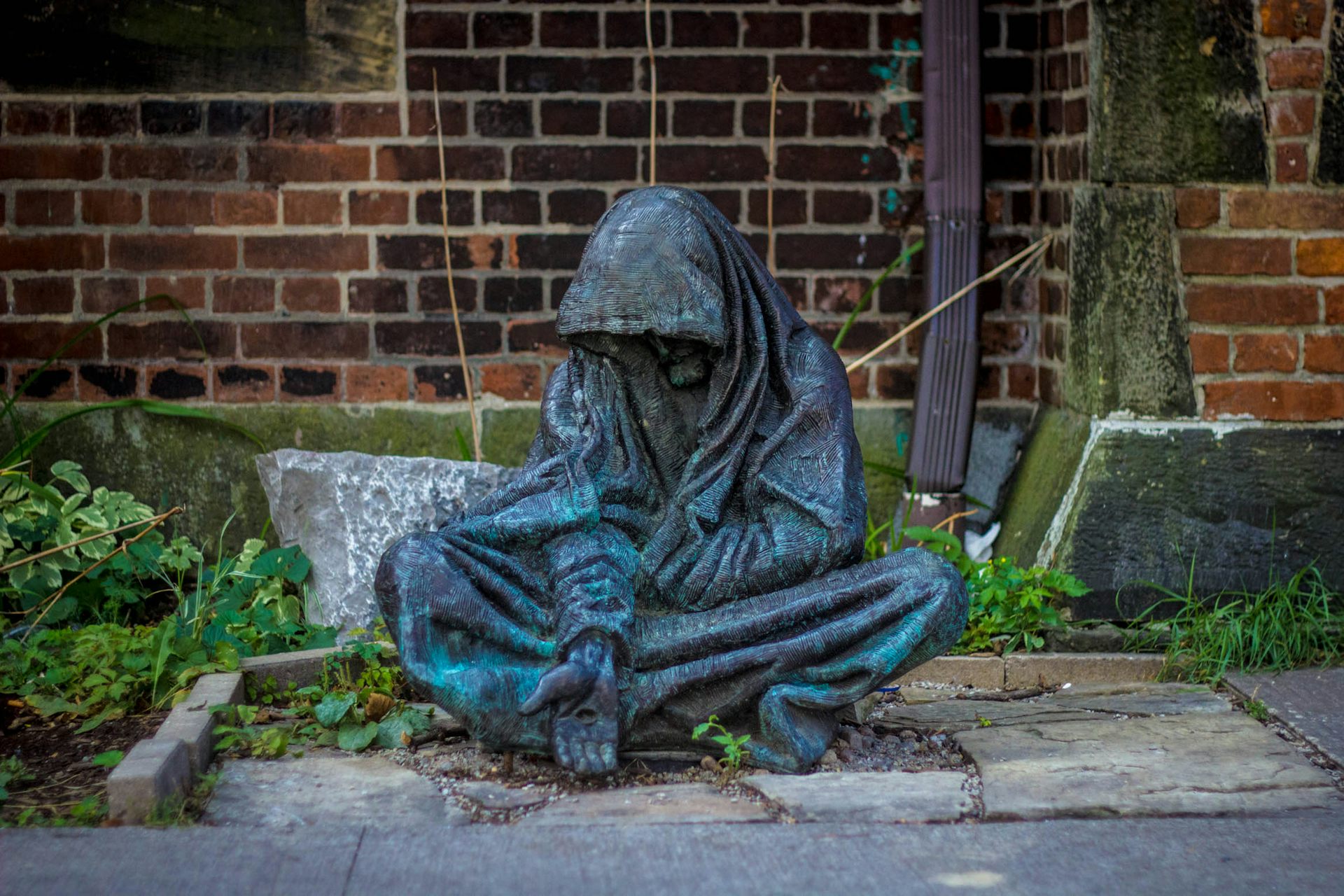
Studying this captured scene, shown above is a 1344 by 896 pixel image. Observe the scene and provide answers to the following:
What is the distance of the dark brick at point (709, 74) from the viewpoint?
512 cm

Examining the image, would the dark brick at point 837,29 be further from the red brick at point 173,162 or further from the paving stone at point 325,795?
the paving stone at point 325,795

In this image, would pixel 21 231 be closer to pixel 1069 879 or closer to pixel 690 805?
pixel 690 805

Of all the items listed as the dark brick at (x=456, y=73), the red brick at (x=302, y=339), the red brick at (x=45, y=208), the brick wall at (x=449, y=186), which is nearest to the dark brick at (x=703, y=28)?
the brick wall at (x=449, y=186)

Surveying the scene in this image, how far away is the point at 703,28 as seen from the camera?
511 cm

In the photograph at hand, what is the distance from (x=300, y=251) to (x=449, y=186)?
582 millimetres

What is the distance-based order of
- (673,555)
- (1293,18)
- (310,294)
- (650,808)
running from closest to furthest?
(650,808) → (673,555) → (1293,18) → (310,294)

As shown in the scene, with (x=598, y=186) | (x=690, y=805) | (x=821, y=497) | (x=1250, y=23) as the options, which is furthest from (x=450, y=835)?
(x=1250, y=23)

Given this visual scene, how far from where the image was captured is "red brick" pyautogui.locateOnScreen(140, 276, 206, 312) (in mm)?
5172

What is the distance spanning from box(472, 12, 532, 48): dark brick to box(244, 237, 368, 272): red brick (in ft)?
2.73

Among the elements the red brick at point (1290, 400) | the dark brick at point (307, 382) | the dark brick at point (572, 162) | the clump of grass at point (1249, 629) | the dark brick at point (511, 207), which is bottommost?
the clump of grass at point (1249, 629)

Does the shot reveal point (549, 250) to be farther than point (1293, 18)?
Yes

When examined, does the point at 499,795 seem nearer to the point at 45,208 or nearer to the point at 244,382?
the point at 244,382

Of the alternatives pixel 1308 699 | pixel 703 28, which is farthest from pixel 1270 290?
pixel 703 28

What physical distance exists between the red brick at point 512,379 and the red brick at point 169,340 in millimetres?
923
